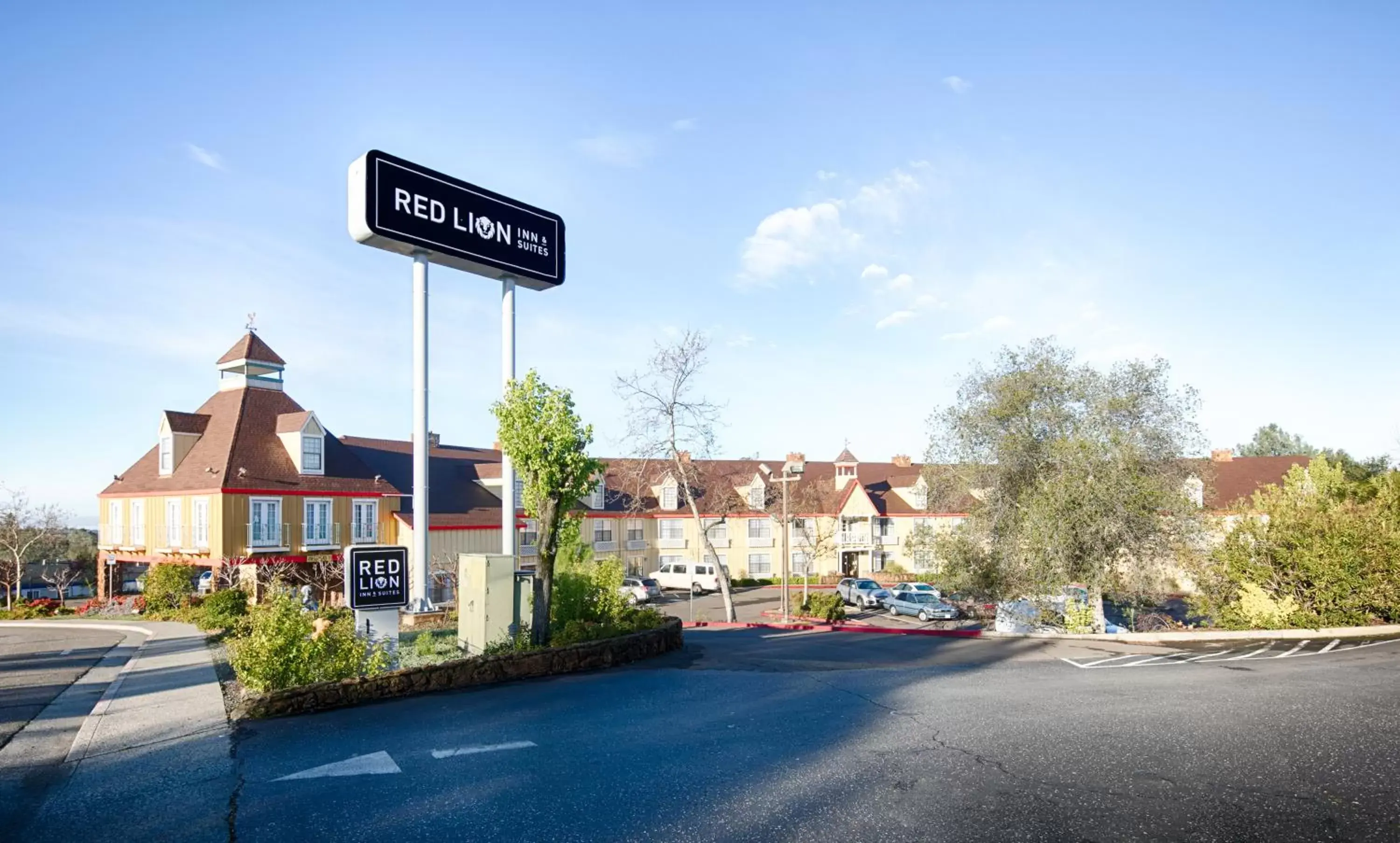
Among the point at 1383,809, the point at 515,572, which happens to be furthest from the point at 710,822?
the point at 515,572

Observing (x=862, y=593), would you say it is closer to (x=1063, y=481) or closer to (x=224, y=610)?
(x=1063, y=481)

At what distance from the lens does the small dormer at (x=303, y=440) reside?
112 feet

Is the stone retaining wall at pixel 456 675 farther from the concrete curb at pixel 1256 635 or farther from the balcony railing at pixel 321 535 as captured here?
the balcony railing at pixel 321 535

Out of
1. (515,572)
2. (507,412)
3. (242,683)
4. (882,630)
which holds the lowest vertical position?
(882,630)

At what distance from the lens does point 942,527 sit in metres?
33.0

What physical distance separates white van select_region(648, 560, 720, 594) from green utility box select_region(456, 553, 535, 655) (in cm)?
3289

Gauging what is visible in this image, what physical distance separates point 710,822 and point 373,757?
4.30 metres

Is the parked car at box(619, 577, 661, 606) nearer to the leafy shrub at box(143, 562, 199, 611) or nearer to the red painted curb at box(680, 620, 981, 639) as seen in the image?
the red painted curb at box(680, 620, 981, 639)

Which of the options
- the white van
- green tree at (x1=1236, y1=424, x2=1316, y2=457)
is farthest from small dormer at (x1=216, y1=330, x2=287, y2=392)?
green tree at (x1=1236, y1=424, x2=1316, y2=457)

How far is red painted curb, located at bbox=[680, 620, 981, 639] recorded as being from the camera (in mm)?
24750

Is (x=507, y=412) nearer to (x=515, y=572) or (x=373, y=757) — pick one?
(x=515, y=572)

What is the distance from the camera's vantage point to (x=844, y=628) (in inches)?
1167

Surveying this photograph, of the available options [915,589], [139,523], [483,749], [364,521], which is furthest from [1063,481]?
[139,523]

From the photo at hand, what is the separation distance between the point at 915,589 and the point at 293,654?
3292 centimetres
